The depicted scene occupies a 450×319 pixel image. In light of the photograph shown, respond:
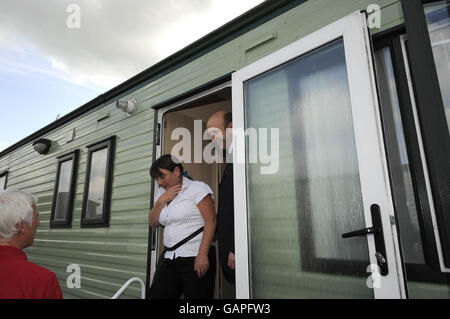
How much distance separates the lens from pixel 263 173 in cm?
190

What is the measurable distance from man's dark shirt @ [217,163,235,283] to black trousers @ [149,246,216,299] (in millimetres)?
101

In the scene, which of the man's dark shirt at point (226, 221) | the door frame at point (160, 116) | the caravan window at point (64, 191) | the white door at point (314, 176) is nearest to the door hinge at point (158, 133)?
the door frame at point (160, 116)

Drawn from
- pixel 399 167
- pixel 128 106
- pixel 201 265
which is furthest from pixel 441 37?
pixel 128 106

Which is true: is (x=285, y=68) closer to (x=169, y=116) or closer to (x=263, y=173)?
(x=263, y=173)

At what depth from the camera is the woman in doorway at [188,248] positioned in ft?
6.77

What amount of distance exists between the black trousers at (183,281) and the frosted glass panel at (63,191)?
3005 millimetres

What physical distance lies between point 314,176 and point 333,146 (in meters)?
0.22

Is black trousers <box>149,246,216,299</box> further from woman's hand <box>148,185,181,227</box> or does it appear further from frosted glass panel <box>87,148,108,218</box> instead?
frosted glass panel <box>87,148,108,218</box>

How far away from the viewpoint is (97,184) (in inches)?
152

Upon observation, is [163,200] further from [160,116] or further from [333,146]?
[333,146]

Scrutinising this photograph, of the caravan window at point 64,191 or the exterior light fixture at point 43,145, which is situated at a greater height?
the exterior light fixture at point 43,145

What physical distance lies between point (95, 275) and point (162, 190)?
1833mm

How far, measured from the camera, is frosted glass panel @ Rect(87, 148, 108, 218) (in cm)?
373

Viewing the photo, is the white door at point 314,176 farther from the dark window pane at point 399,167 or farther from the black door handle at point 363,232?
the dark window pane at point 399,167
